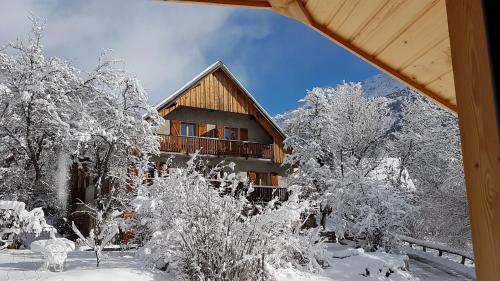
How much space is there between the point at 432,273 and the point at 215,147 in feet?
42.1

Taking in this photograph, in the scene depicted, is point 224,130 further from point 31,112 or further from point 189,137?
point 31,112

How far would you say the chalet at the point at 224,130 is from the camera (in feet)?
79.0

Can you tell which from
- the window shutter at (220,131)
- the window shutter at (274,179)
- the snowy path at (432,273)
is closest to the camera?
the snowy path at (432,273)

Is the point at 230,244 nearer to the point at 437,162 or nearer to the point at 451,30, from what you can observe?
the point at 451,30

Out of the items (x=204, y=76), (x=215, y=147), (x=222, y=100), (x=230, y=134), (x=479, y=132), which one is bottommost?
Result: (x=479, y=132)

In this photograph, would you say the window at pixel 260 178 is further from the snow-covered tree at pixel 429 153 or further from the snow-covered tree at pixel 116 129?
the snow-covered tree at pixel 429 153

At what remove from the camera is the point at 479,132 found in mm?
1226

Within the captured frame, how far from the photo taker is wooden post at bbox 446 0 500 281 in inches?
45.4

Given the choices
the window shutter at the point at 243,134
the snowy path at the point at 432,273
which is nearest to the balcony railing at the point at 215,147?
the window shutter at the point at 243,134

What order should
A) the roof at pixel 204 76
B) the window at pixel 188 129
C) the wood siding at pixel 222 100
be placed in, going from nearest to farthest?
the roof at pixel 204 76, the wood siding at pixel 222 100, the window at pixel 188 129

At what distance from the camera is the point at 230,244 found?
8703mm

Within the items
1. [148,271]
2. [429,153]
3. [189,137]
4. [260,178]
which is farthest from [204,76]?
[148,271]

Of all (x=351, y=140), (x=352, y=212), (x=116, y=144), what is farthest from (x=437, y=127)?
(x=116, y=144)

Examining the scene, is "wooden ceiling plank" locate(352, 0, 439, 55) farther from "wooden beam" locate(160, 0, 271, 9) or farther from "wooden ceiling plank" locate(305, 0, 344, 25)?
"wooden beam" locate(160, 0, 271, 9)
